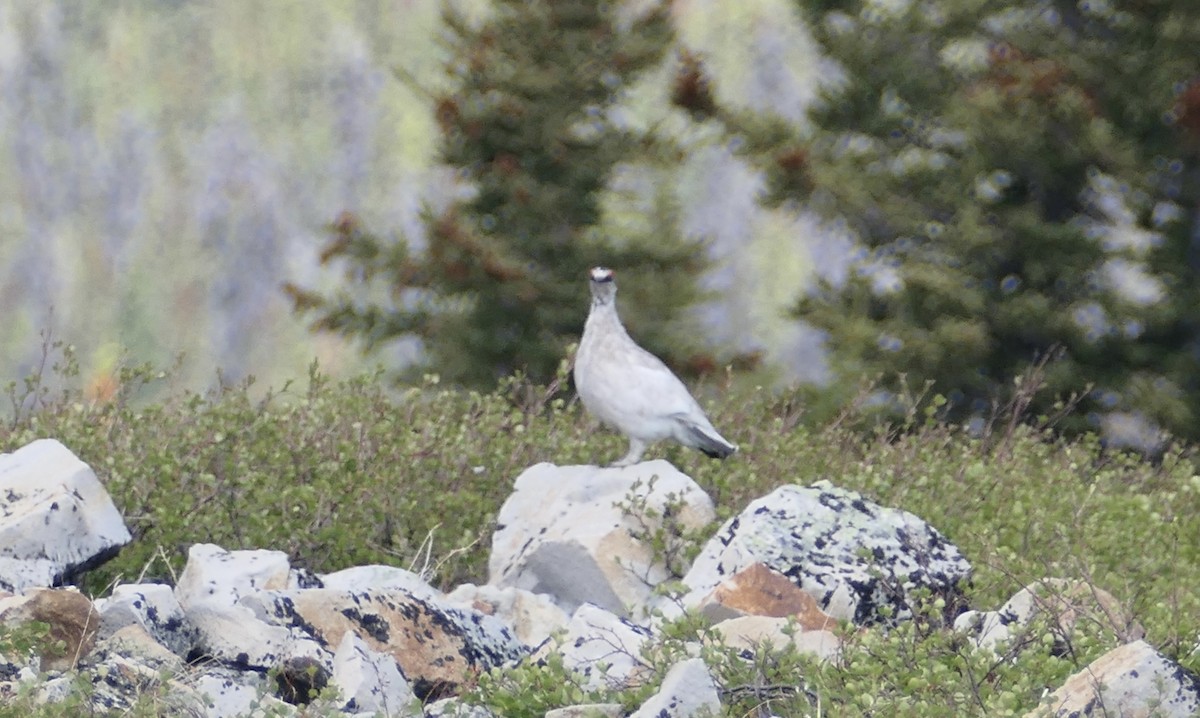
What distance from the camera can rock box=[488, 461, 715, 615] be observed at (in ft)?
29.0

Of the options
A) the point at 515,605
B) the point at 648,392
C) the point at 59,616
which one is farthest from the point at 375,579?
the point at 59,616

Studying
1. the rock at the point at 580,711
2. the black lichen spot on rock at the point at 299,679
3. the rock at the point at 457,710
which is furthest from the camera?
the black lichen spot on rock at the point at 299,679

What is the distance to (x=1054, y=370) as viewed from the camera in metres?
18.1

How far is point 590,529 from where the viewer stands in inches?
356

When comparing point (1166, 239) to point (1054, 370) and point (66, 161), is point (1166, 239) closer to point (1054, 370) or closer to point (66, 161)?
point (1054, 370)

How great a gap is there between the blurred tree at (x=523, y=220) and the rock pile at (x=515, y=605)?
11.3 metres

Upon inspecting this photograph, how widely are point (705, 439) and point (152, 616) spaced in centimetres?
349

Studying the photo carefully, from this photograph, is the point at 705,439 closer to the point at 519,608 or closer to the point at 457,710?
the point at 519,608

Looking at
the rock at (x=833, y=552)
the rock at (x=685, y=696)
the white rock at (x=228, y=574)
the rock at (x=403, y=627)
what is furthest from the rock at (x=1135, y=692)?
the white rock at (x=228, y=574)

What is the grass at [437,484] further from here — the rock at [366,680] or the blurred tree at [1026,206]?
the blurred tree at [1026,206]

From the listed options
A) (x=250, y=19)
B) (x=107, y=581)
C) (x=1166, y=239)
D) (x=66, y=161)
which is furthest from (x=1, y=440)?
(x=250, y=19)

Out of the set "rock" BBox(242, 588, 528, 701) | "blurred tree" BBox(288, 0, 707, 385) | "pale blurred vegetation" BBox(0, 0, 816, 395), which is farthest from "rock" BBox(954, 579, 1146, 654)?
"pale blurred vegetation" BBox(0, 0, 816, 395)

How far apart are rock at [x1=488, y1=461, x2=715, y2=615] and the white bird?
0.25 meters

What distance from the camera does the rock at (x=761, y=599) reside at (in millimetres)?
8016
